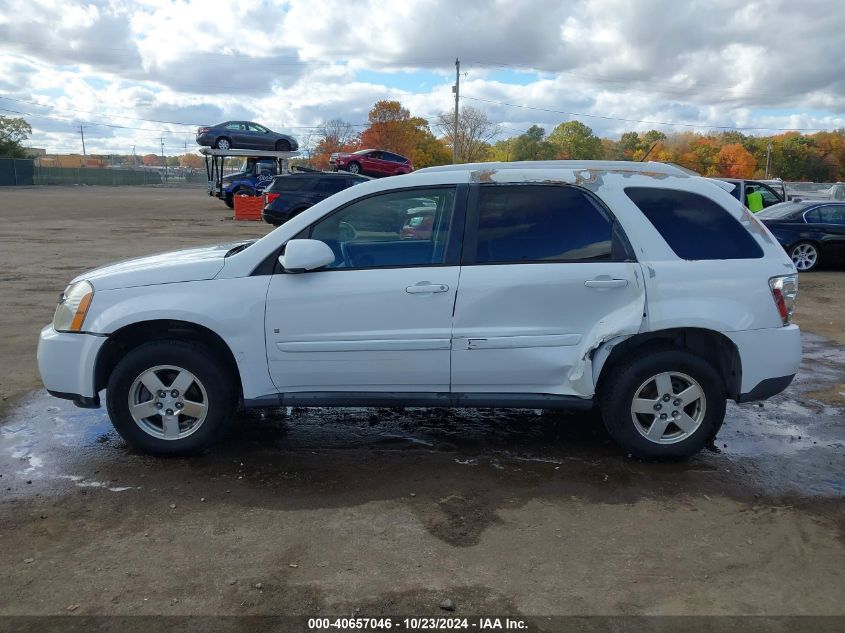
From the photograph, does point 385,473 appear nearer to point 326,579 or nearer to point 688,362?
point 326,579

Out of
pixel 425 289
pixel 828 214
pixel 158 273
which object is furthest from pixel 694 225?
pixel 828 214

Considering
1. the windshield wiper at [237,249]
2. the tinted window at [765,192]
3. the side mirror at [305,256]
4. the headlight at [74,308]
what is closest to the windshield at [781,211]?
the tinted window at [765,192]

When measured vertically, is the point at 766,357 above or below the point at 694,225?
below

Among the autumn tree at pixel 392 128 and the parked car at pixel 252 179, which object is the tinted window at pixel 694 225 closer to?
the parked car at pixel 252 179

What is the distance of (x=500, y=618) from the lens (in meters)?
2.92

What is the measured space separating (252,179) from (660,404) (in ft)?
89.1

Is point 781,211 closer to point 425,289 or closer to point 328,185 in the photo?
point 328,185

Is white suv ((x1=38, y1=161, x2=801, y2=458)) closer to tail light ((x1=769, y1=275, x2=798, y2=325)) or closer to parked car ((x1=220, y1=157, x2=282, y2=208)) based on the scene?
tail light ((x1=769, y1=275, x2=798, y2=325))

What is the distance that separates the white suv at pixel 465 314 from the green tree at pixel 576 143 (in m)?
85.2

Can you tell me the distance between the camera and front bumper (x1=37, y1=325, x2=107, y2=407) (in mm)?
4375

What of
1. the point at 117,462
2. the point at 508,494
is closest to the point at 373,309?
the point at 508,494

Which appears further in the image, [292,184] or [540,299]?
[292,184]

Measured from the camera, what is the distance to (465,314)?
427cm

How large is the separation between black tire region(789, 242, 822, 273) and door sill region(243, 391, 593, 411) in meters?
11.3
